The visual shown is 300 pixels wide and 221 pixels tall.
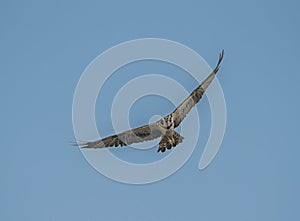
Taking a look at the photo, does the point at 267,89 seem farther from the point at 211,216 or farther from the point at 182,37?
the point at 211,216

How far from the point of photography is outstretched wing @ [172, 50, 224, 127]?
5.90ft

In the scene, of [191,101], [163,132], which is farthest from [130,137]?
[191,101]

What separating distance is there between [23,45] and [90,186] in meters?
0.62

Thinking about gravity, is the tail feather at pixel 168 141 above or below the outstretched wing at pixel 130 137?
below

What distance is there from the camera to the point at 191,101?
1834mm

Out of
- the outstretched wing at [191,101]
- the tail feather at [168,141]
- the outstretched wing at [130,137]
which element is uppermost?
the outstretched wing at [191,101]

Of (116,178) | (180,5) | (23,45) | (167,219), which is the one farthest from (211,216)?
(23,45)

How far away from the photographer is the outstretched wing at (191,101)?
1.80 metres

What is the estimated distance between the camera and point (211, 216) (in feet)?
Result: 6.25

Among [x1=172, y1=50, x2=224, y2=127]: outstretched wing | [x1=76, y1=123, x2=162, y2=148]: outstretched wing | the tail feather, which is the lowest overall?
the tail feather

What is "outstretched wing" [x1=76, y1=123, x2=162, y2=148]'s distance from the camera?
1794 millimetres

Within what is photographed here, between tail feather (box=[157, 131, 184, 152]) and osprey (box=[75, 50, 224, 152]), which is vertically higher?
osprey (box=[75, 50, 224, 152])

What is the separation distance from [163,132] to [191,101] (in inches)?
6.5

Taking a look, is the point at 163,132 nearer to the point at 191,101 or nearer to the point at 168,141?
the point at 168,141
